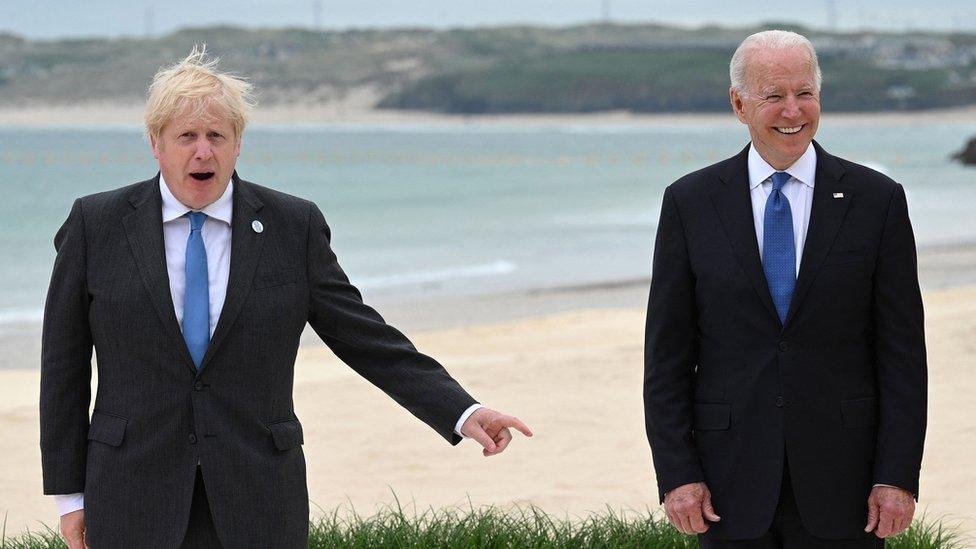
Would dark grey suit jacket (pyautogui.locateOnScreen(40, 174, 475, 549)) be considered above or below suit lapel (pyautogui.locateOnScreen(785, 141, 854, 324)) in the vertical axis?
below

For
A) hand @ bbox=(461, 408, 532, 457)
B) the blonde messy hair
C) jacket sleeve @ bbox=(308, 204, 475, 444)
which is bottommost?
hand @ bbox=(461, 408, 532, 457)

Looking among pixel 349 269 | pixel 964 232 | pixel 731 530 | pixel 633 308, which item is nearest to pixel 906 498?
pixel 731 530

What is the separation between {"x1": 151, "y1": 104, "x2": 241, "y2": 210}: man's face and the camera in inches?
115

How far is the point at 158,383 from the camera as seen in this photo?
2959 millimetres

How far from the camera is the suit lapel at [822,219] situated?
10.3ft

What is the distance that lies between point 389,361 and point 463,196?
40269mm

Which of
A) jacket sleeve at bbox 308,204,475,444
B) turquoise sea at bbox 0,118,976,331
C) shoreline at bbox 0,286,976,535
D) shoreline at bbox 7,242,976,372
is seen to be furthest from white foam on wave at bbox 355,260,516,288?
jacket sleeve at bbox 308,204,475,444

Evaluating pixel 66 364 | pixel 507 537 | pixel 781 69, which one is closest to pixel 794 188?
pixel 781 69

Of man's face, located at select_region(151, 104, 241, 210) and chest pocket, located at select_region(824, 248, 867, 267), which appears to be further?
chest pocket, located at select_region(824, 248, 867, 267)

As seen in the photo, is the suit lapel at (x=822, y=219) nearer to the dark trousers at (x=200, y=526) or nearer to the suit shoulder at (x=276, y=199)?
the suit shoulder at (x=276, y=199)

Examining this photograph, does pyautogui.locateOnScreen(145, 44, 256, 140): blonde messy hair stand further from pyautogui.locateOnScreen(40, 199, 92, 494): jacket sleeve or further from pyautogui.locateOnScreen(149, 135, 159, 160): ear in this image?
pyautogui.locateOnScreen(40, 199, 92, 494): jacket sleeve

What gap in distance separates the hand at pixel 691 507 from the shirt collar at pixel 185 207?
118cm

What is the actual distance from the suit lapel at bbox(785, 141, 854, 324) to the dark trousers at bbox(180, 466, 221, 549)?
1.33 metres

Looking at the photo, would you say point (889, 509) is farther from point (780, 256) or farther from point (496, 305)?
point (496, 305)
